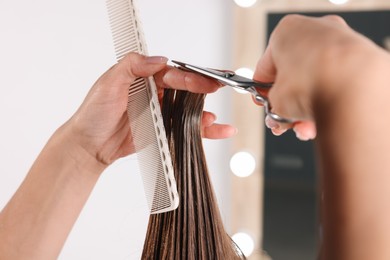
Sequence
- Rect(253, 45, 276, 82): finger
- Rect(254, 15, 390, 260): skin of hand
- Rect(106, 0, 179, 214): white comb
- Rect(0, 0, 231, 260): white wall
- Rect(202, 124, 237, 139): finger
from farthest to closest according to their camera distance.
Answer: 1. Rect(0, 0, 231, 260): white wall
2. Rect(202, 124, 237, 139): finger
3. Rect(106, 0, 179, 214): white comb
4. Rect(253, 45, 276, 82): finger
5. Rect(254, 15, 390, 260): skin of hand

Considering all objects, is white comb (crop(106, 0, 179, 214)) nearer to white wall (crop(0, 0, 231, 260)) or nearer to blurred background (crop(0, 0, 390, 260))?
blurred background (crop(0, 0, 390, 260))

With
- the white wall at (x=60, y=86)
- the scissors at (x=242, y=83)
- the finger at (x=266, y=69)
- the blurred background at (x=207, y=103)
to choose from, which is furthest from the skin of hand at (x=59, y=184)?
the white wall at (x=60, y=86)

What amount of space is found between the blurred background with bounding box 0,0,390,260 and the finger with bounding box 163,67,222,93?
96 centimetres

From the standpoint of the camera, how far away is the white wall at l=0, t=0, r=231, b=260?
83.8 inches

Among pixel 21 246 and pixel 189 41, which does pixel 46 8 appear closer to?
pixel 189 41

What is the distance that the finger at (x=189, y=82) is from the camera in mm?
956

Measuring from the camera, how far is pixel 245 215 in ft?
8.32

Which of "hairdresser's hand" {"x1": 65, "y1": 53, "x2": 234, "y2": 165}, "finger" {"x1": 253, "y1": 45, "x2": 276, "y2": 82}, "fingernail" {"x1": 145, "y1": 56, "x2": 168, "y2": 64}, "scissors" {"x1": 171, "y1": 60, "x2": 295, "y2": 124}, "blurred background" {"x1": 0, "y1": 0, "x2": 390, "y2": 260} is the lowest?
"blurred background" {"x1": 0, "y1": 0, "x2": 390, "y2": 260}

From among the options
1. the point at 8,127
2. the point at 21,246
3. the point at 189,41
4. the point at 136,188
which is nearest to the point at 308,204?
the point at 136,188

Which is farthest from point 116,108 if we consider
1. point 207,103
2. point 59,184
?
point 207,103

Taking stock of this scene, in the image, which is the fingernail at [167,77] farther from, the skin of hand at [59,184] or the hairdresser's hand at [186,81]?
the skin of hand at [59,184]

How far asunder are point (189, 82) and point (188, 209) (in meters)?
0.22

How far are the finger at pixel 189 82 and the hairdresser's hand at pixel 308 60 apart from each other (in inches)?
13.4

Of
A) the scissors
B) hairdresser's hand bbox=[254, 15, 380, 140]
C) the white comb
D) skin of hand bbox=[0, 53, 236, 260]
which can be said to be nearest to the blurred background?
skin of hand bbox=[0, 53, 236, 260]
